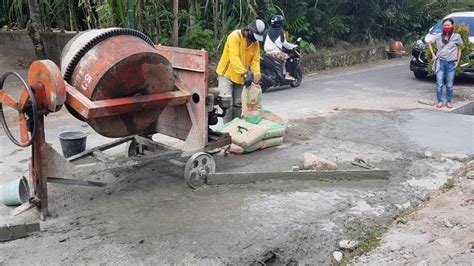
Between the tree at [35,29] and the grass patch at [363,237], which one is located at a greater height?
the tree at [35,29]

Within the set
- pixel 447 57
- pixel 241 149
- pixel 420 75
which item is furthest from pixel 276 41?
pixel 241 149

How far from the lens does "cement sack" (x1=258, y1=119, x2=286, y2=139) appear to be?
6.98 meters

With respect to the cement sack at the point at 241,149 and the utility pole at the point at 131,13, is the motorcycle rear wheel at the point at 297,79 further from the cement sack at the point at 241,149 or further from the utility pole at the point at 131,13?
the cement sack at the point at 241,149

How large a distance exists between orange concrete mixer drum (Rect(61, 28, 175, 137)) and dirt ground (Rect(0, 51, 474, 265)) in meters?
0.84

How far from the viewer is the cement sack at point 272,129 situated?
22.9 ft

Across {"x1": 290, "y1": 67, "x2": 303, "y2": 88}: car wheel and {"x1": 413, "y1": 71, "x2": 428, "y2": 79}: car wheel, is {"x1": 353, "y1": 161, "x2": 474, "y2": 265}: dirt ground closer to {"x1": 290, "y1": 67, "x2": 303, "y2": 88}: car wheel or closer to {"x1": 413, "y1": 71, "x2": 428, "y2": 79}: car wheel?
{"x1": 290, "y1": 67, "x2": 303, "y2": 88}: car wheel

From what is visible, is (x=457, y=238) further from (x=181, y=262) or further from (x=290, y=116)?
(x=290, y=116)

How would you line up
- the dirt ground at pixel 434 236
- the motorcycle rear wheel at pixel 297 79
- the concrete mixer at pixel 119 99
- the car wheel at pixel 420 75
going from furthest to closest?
the car wheel at pixel 420 75 < the motorcycle rear wheel at pixel 297 79 < the concrete mixer at pixel 119 99 < the dirt ground at pixel 434 236

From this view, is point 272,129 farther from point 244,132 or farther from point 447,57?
point 447,57

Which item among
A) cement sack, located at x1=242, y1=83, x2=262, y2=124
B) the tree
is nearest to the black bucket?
cement sack, located at x1=242, y1=83, x2=262, y2=124

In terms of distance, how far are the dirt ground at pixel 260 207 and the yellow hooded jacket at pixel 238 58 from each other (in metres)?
1.16

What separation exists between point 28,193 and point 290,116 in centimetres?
512

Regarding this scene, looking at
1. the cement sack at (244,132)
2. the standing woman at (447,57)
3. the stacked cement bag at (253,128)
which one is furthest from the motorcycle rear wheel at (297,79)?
the cement sack at (244,132)

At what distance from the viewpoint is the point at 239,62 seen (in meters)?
6.99
